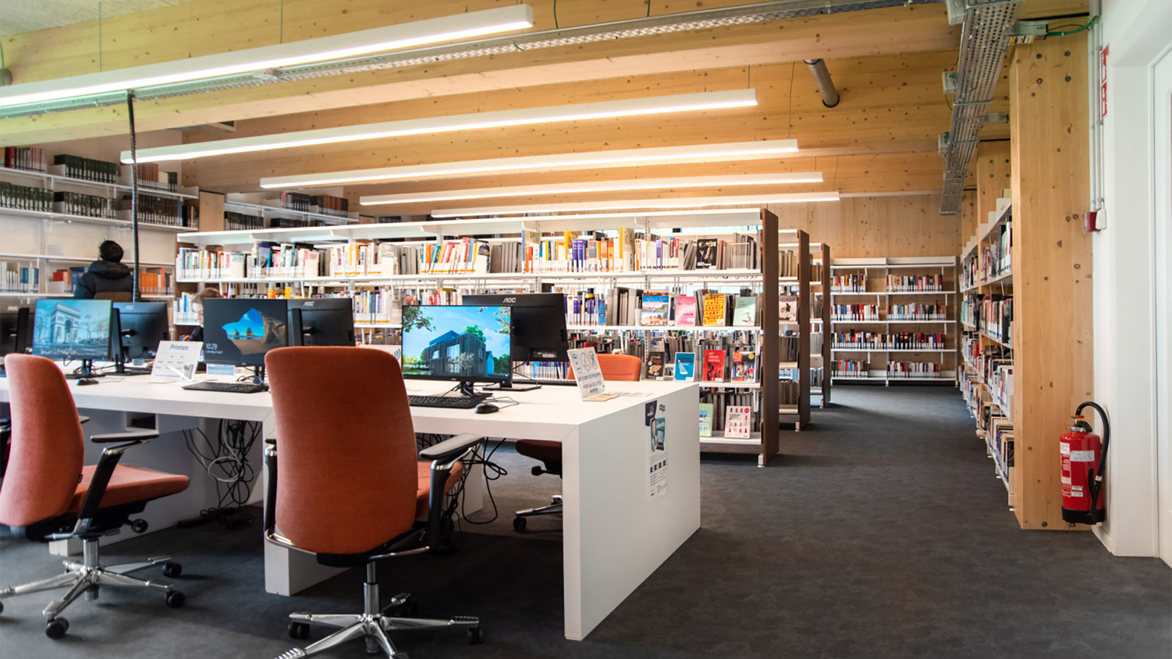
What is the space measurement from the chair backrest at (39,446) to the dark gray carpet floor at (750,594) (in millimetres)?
513

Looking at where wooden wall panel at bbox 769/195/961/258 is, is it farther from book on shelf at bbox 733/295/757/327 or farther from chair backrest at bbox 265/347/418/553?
chair backrest at bbox 265/347/418/553

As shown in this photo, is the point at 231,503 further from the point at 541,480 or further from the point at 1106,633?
the point at 1106,633

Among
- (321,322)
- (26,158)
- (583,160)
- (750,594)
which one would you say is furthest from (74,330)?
(26,158)

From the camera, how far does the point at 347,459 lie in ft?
7.73

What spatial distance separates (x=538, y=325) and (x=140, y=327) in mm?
2562

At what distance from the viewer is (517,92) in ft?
27.2

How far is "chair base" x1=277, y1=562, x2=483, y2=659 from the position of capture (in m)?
2.54

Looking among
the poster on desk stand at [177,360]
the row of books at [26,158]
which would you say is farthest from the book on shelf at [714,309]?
the row of books at [26,158]

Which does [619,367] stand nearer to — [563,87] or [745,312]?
[745,312]

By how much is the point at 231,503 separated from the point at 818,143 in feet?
21.7

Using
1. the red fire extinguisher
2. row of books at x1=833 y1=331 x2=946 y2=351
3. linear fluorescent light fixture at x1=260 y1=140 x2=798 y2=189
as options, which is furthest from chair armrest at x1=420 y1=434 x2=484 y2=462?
row of books at x1=833 y1=331 x2=946 y2=351

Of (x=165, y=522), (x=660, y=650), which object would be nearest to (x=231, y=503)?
(x=165, y=522)

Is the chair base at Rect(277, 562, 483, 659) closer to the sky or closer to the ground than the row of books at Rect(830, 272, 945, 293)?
closer to the ground

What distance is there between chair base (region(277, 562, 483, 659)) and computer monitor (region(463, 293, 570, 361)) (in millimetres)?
1760
